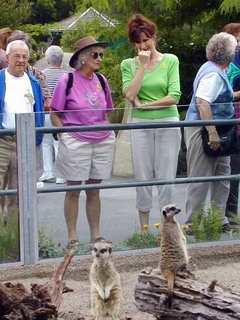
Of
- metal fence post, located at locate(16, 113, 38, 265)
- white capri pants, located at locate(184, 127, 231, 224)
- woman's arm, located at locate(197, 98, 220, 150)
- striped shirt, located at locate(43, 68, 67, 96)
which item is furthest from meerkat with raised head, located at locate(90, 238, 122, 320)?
striped shirt, located at locate(43, 68, 67, 96)

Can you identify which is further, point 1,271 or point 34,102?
point 34,102

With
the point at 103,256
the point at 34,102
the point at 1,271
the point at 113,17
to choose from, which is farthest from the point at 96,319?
the point at 113,17

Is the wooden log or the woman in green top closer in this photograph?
the wooden log

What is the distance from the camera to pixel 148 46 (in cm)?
927

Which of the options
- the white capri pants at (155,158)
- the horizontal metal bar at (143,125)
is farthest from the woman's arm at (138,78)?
the horizontal metal bar at (143,125)

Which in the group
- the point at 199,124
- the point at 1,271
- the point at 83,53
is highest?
the point at 83,53

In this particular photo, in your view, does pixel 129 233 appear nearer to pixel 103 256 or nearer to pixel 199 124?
pixel 199 124

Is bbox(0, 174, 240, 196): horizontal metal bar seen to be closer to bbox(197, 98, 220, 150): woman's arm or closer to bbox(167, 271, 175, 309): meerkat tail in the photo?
bbox(197, 98, 220, 150): woman's arm

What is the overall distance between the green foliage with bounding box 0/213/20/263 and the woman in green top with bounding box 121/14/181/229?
1177 millimetres

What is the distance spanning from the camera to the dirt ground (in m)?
7.32

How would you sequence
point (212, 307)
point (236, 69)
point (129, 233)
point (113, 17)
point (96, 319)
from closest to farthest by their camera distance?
1. point (212, 307)
2. point (96, 319)
3. point (129, 233)
4. point (236, 69)
5. point (113, 17)

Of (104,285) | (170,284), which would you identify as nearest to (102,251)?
(104,285)

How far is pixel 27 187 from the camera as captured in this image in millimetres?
8273

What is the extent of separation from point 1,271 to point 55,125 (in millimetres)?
1338
